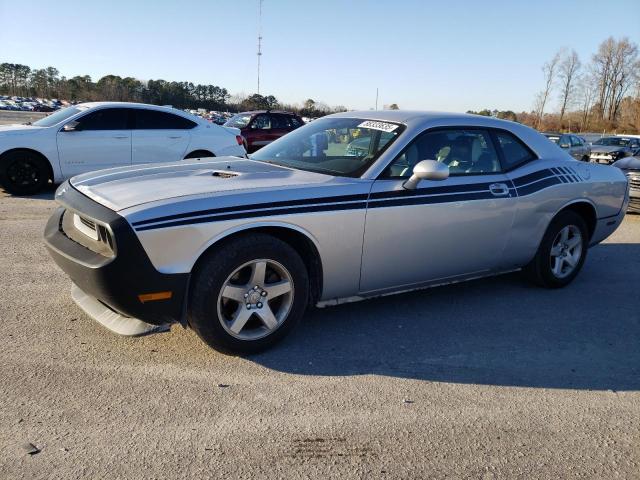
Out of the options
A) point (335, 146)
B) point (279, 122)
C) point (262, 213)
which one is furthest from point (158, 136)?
point (279, 122)

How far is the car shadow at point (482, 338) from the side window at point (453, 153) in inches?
A: 44.3

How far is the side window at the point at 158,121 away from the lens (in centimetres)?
940

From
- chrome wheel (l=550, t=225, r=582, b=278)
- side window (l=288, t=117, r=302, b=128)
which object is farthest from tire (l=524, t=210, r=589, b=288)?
side window (l=288, t=117, r=302, b=128)

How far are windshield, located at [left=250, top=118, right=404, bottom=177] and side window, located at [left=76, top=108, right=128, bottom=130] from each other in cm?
540

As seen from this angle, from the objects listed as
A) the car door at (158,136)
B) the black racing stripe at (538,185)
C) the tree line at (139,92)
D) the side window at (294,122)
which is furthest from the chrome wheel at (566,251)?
the tree line at (139,92)

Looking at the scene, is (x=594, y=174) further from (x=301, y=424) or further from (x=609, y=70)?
(x=609, y=70)

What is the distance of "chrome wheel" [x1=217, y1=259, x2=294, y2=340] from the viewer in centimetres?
336

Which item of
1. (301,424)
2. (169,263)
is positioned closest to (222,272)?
(169,263)

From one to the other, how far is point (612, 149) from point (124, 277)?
2176 cm

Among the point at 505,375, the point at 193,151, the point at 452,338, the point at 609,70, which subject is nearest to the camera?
the point at 505,375

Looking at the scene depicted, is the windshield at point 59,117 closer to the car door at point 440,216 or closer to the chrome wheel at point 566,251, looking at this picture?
the car door at point 440,216

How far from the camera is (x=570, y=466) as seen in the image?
2.57m

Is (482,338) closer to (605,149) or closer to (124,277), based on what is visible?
(124,277)

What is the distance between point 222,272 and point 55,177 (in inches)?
274
